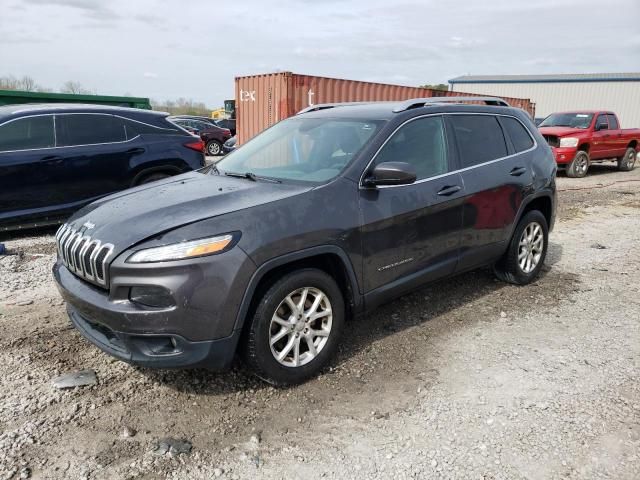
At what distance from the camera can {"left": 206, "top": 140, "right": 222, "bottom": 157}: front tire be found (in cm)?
2089

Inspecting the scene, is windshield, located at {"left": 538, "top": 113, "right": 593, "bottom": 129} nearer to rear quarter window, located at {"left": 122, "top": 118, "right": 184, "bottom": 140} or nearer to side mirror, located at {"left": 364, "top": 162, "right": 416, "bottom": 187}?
rear quarter window, located at {"left": 122, "top": 118, "right": 184, "bottom": 140}

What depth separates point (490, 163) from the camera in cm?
444

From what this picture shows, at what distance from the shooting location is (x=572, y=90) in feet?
123

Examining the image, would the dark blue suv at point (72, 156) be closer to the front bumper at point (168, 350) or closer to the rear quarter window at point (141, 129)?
the rear quarter window at point (141, 129)

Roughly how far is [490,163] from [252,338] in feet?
8.76

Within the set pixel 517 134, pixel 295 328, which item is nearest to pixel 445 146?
pixel 517 134

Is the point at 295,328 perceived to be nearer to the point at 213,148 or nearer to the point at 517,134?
the point at 517,134

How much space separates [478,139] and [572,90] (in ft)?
127

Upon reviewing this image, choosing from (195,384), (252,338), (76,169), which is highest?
(76,169)

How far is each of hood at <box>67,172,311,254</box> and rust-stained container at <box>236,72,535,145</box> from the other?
8.69 meters

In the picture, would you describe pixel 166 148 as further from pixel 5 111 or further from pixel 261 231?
pixel 261 231

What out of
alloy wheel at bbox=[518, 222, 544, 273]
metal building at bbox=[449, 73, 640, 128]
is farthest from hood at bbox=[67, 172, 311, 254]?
metal building at bbox=[449, 73, 640, 128]

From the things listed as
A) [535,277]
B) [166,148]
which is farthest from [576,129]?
[166,148]

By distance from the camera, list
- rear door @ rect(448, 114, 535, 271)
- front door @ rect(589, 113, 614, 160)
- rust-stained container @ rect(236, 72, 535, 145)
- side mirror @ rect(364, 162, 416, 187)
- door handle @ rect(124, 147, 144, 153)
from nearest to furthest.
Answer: side mirror @ rect(364, 162, 416, 187) → rear door @ rect(448, 114, 535, 271) → door handle @ rect(124, 147, 144, 153) → rust-stained container @ rect(236, 72, 535, 145) → front door @ rect(589, 113, 614, 160)
